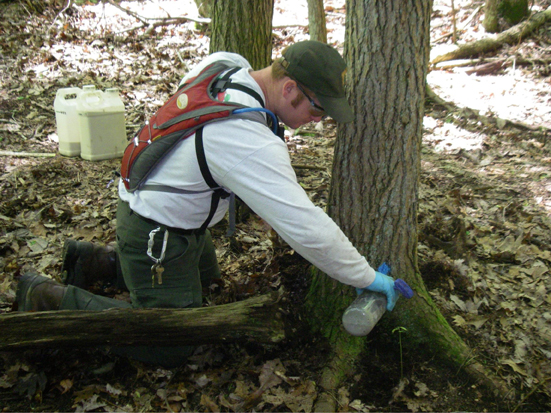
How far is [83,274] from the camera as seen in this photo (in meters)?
3.39

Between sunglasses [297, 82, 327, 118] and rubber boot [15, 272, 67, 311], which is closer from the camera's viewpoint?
sunglasses [297, 82, 327, 118]

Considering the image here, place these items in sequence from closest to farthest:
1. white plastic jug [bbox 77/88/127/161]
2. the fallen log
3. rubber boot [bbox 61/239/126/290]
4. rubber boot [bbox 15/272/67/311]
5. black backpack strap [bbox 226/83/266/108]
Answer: black backpack strap [bbox 226/83/266/108] → the fallen log → rubber boot [bbox 15/272/67/311] → rubber boot [bbox 61/239/126/290] → white plastic jug [bbox 77/88/127/161]

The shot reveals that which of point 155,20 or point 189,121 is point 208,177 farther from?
point 155,20

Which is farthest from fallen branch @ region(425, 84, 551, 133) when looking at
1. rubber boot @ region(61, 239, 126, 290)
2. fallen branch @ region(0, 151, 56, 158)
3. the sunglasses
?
fallen branch @ region(0, 151, 56, 158)

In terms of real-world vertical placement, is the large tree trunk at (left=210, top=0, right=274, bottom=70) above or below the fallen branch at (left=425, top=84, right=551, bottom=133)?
above

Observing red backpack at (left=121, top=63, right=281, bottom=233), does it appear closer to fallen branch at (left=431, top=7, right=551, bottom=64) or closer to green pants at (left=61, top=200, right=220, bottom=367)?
green pants at (left=61, top=200, right=220, bottom=367)

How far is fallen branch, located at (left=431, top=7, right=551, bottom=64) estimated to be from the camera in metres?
8.47

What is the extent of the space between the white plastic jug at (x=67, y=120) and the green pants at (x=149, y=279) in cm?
358

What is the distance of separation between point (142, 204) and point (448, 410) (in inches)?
87.5

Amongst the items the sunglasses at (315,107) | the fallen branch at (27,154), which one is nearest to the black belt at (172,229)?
the sunglasses at (315,107)

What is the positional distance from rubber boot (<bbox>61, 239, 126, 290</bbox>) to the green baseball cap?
2.09 metres

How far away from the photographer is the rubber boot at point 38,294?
2.85m

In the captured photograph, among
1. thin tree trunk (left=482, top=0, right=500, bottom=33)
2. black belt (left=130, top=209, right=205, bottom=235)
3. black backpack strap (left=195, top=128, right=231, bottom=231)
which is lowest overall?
black belt (left=130, top=209, right=205, bottom=235)

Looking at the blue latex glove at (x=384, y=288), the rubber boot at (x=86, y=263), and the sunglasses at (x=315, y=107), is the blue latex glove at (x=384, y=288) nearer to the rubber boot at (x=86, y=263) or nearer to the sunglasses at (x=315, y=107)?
the sunglasses at (x=315, y=107)
